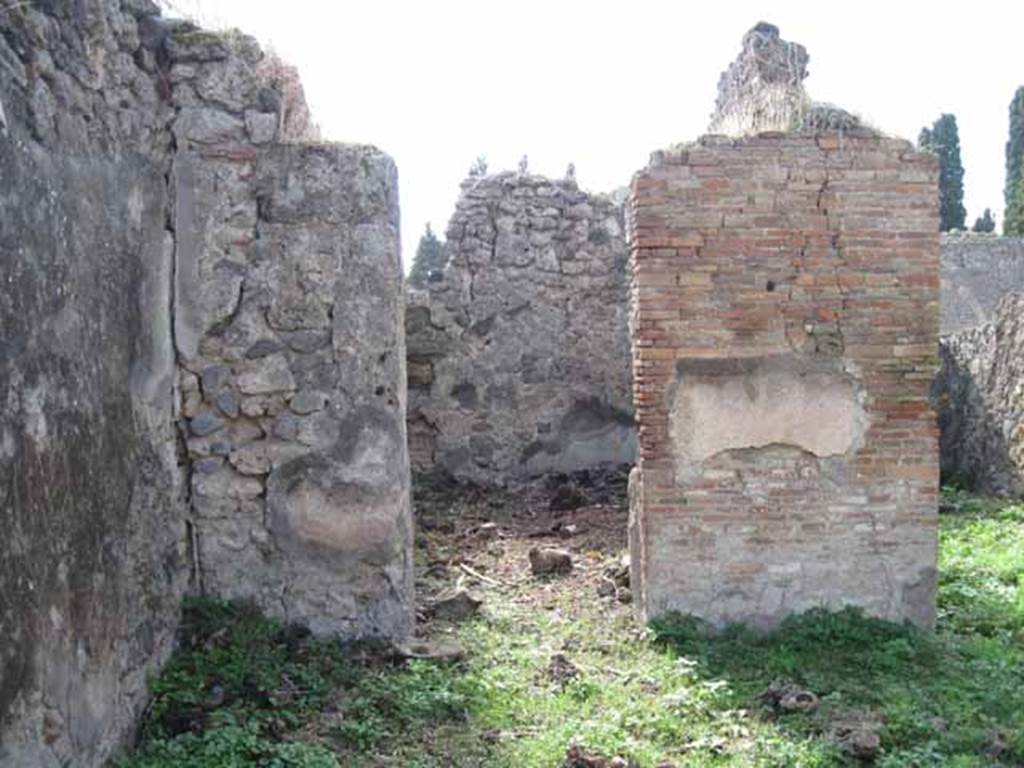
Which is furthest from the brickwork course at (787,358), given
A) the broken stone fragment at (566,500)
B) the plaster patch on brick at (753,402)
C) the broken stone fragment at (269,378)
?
the broken stone fragment at (566,500)

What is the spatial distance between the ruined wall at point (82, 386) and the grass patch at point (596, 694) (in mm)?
339

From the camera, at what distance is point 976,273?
19.2 m

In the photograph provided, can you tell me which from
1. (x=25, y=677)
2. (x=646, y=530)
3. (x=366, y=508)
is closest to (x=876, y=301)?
(x=646, y=530)

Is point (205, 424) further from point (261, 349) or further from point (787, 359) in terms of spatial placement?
point (787, 359)

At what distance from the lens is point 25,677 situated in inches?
119

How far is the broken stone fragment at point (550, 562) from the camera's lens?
6789mm

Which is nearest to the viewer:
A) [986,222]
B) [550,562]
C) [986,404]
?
[550,562]

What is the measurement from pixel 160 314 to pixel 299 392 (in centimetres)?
77

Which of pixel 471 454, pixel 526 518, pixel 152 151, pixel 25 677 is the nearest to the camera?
pixel 25 677

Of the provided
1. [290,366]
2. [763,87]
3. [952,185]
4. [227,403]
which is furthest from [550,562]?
[952,185]

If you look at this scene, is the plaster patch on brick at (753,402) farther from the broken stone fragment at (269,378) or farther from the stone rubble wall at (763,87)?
the broken stone fragment at (269,378)

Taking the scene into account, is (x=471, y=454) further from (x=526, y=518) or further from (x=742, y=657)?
(x=742, y=657)

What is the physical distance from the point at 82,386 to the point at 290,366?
1.51 meters

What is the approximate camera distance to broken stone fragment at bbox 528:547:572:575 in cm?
679
